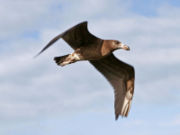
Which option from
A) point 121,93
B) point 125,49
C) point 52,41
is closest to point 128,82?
point 121,93

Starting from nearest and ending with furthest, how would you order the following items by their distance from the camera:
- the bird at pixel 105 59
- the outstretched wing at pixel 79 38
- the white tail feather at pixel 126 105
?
the outstretched wing at pixel 79 38 → the bird at pixel 105 59 → the white tail feather at pixel 126 105

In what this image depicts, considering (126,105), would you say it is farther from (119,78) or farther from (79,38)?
(79,38)

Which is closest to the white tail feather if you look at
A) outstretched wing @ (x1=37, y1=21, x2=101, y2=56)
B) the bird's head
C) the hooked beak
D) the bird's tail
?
the hooked beak

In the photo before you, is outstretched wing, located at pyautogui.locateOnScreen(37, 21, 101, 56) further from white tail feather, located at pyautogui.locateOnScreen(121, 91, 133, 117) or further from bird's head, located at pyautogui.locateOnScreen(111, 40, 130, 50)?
white tail feather, located at pyautogui.locateOnScreen(121, 91, 133, 117)

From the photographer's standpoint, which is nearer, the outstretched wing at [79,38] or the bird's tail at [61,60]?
the outstretched wing at [79,38]

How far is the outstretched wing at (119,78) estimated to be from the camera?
12727 millimetres

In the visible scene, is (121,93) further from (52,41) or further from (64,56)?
(52,41)

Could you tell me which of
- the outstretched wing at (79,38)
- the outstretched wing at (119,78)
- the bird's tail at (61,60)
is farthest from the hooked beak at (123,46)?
the bird's tail at (61,60)

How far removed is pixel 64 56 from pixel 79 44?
0.49 meters

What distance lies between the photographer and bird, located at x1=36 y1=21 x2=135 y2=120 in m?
11.6

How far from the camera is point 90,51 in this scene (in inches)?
458

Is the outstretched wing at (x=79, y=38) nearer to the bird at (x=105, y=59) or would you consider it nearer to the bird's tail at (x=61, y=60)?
the bird at (x=105, y=59)

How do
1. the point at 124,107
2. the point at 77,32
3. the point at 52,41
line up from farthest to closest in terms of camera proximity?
the point at 124,107 → the point at 77,32 → the point at 52,41

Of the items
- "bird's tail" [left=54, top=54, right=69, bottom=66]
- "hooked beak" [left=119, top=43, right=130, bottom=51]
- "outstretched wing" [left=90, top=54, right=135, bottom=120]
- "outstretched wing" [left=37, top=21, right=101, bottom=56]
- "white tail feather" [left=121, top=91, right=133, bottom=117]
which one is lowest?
"white tail feather" [left=121, top=91, right=133, bottom=117]
